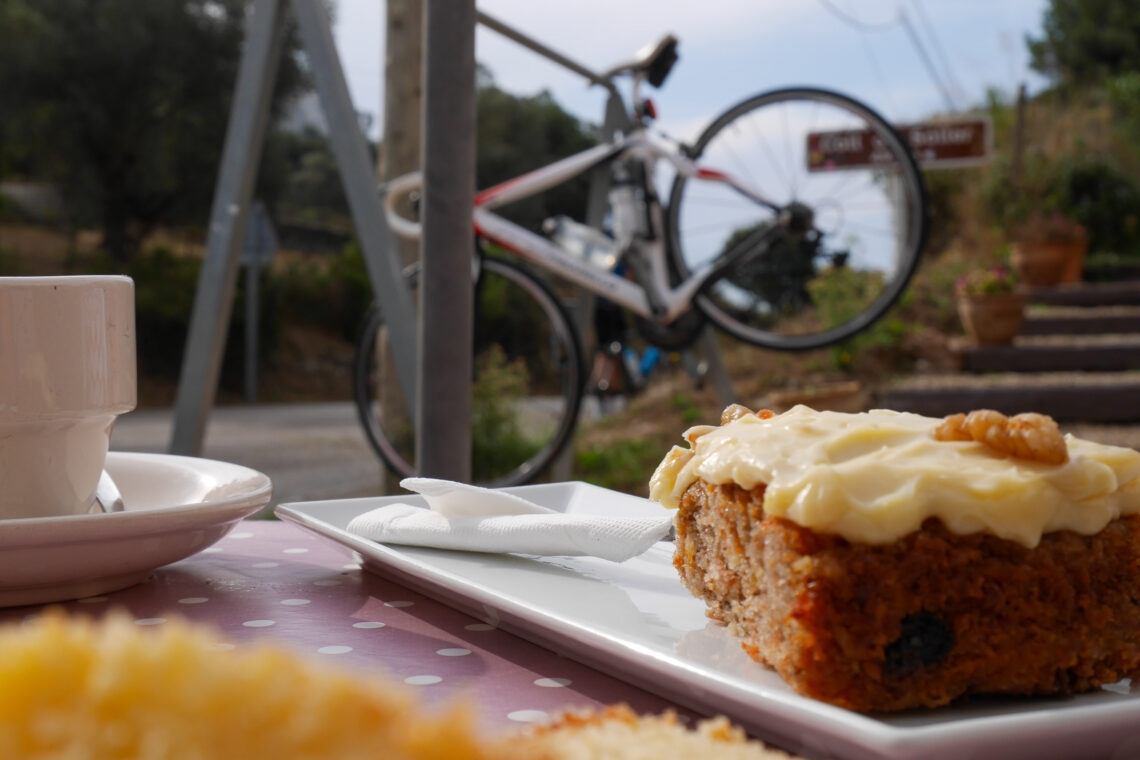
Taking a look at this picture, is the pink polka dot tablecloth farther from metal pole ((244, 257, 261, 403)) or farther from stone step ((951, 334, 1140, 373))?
metal pole ((244, 257, 261, 403))

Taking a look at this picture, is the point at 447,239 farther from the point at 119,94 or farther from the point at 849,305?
the point at 119,94

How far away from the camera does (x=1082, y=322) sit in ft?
27.3

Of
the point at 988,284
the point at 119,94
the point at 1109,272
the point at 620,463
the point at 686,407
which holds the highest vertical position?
the point at 119,94

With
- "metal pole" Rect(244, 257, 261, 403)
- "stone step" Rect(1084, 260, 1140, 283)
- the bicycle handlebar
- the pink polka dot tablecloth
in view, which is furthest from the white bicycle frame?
"metal pole" Rect(244, 257, 261, 403)

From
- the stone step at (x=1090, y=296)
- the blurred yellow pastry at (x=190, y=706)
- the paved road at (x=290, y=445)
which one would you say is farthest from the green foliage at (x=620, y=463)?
the stone step at (x=1090, y=296)

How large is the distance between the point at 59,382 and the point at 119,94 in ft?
51.8

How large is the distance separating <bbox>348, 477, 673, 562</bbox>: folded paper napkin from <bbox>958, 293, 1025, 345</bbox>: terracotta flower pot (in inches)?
289

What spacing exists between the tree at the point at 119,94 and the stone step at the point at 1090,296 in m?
10.3

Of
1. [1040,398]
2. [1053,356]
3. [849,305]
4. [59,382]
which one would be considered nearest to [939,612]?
[59,382]

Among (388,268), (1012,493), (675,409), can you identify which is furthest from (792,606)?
(675,409)

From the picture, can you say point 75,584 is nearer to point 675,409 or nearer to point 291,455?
point 675,409

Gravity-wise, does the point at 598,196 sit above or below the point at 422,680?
above

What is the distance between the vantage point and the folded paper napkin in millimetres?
742

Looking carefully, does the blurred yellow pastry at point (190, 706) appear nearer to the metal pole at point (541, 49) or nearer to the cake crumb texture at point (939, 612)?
the cake crumb texture at point (939, 612)
